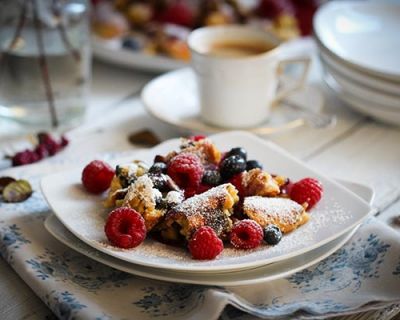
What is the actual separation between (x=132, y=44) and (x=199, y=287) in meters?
0.85

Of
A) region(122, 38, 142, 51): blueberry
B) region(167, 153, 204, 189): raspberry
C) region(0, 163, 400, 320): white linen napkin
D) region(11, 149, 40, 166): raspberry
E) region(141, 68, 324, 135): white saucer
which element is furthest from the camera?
region(122, 38, 142, 51): blueberry

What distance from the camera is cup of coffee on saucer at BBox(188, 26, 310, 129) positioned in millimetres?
1290

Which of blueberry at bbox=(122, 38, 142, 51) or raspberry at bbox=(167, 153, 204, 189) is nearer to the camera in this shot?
raspberry at bbox=(167, 153, 204, 189)

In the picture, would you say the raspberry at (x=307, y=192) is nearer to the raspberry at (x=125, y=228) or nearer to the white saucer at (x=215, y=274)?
the white saucer at (x=215, y=274)

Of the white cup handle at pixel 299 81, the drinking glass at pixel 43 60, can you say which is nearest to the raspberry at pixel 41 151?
the drinking glass at pixel 43 60

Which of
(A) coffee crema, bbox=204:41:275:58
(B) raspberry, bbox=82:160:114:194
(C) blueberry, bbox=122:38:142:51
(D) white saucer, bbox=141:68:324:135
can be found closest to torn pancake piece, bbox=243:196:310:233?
(B) raspberry, bbox=82:160:114:194

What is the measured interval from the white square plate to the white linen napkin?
47 mm

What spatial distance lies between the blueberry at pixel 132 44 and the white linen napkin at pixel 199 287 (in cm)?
67

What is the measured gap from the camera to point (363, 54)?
4.79ft

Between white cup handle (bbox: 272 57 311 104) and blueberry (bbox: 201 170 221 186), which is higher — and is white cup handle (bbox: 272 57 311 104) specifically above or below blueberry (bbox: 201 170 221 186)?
below

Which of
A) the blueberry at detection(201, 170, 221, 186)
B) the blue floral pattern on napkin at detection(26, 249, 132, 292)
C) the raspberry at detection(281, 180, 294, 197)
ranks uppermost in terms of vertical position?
the blueberry at detection(201, 170, 221, 186)

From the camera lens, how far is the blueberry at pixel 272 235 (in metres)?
0.86

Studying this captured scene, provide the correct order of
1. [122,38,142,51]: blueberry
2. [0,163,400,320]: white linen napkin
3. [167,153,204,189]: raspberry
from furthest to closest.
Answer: [122,38,142,51]: blueberry, [167,153,204,189]: raspberry, [0,163,400,320]: white linen napkin

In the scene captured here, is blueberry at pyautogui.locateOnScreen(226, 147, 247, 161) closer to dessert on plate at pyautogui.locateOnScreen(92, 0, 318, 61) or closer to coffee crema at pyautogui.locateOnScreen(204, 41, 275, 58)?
coffee crema at pyautogui.locateOnScreen(204, 41, 275, 58)
